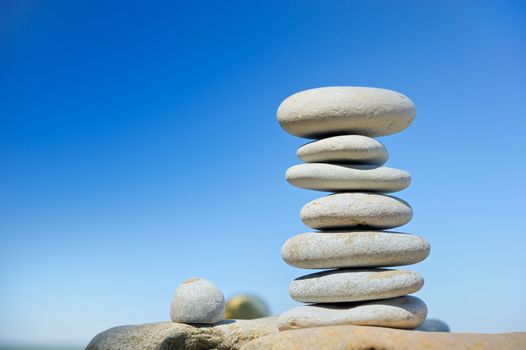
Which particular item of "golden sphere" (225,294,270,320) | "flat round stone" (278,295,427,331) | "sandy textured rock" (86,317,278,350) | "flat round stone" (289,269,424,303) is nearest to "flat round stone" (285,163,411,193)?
"flat round stone" (289,269,424,303)

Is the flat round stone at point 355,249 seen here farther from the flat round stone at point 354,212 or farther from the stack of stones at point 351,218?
the flat round stone at point 354,212

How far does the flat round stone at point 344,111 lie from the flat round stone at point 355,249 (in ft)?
4.33

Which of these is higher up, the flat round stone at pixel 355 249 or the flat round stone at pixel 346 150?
the flat round stone at pixel 346 150

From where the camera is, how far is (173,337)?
865 centimetres

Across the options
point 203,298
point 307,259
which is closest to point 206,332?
point 203,298

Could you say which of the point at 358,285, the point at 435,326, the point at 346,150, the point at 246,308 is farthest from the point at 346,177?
the point at 246,308

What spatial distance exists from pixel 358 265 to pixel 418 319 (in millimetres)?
953

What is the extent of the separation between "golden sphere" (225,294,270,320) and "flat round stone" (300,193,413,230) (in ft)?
14.6

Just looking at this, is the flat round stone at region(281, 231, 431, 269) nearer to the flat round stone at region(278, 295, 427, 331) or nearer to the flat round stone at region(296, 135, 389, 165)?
the flat round stone at region(278, 295, 427, 331)

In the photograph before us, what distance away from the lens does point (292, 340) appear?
656cm

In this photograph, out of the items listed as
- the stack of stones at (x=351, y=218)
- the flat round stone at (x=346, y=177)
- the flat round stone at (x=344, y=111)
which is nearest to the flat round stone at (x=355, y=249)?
the stack of stones at (x=351, y=218)

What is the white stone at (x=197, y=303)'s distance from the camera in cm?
879

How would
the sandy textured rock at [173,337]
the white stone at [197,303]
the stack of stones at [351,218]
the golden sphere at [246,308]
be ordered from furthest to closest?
the golden sphere at [246,308], the white stone at [197,303], the sandy textured rock at [173,337], the stack of stones at [351,218]

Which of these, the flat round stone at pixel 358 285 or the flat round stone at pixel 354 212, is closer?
the flat round stone at pixel 358 285
